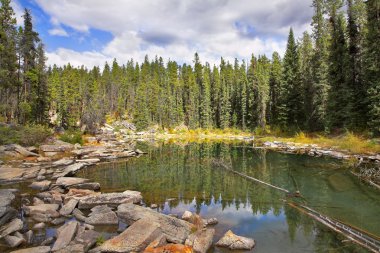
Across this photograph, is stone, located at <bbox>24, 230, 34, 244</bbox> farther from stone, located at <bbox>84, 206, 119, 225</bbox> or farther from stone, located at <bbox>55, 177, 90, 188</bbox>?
stone, located at <bbox>55, 177, 90, 188</bbox>

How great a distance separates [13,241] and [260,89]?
68130 millimetres

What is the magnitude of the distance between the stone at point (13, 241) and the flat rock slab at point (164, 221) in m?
4.09

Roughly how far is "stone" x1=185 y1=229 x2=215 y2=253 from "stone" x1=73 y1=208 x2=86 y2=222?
18.8 ft

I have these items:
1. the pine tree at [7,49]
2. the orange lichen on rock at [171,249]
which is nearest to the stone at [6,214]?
the orange lichen on rock at [171,249]

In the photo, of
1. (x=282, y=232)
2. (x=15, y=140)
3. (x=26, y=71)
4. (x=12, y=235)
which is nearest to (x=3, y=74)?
(x=15, y=140)

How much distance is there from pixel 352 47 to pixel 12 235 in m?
44.9

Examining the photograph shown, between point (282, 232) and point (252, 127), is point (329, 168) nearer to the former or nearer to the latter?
point (282, 232)

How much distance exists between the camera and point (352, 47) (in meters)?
40.3

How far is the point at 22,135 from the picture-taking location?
32688mm

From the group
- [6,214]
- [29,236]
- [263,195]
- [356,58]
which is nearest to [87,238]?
[29,236]

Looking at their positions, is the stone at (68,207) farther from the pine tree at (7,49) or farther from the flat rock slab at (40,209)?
the pine tree at (7,49)

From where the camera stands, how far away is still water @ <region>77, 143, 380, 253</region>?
11.8 metres

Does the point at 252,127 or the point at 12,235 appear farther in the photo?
the point at 252,127

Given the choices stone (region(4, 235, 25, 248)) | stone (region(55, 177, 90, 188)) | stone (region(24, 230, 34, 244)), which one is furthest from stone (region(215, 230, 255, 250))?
stone (region(55, 177, 90, 188))
